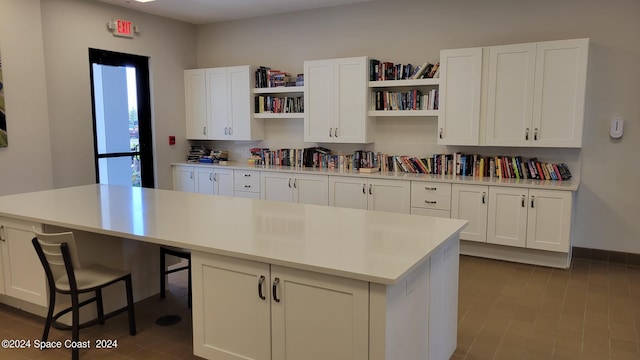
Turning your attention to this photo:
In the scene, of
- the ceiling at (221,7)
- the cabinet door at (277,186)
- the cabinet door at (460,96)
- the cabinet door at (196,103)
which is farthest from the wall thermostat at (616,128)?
the cabinet door at (196,103)

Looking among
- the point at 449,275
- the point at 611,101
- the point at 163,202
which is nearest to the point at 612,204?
the point at 611,101

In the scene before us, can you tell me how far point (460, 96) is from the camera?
5215mm

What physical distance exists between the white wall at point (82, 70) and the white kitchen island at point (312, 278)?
114 inches

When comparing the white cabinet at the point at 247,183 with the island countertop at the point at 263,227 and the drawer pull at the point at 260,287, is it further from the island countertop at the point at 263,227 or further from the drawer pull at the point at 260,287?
the drawer pull at the point at 260,287

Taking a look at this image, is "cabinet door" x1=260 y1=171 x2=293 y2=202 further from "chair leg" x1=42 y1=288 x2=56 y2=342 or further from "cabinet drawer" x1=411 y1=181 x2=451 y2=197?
"chair leg" x1=42 y1=288 x2=56 y2=342

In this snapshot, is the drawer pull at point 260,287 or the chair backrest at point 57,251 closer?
the drawer pull at point 260,287

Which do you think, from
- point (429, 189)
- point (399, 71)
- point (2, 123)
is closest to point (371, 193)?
point (429, 189)

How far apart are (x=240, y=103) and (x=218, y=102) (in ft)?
1.40

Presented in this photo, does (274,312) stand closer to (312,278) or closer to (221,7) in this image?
(312,278)

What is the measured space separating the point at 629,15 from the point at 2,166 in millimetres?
6580

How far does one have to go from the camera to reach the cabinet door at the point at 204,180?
270 inches

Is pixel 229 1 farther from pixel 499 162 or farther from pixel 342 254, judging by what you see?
pixel 342 254

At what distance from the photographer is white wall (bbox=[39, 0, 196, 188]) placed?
5656mm

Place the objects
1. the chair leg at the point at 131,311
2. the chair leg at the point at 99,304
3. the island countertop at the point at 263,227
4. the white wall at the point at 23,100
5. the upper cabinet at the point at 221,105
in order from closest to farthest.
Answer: the island countertop at the point at 263,227 < the chair leg at the point at 131,311 < the chair leg at the point at 99,304 < the white wall at the point at 23,100 < the upper cabinet at the point at 221,105
